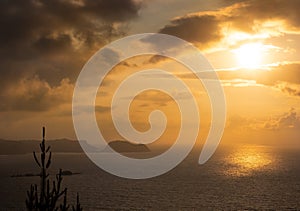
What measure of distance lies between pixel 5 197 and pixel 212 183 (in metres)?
95.1

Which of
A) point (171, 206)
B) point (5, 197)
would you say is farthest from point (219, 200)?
point (5, 197)

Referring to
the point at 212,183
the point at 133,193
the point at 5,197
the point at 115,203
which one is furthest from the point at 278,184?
the point at 5,197

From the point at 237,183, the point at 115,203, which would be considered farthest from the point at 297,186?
the point at 115,203

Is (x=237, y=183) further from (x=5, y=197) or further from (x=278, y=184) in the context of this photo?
(x=5, y=197)

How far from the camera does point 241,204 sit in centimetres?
13188

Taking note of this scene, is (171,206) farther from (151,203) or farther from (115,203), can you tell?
(115,203)

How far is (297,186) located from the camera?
182 meters

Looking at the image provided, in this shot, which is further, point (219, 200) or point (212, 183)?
point (212, 183)

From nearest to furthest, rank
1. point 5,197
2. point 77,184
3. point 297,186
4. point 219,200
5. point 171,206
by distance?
point 171,206, point 219,200, point 5,197, point 297,186, point 77,184

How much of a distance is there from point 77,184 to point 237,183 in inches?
3088

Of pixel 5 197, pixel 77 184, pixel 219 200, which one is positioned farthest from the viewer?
pixel 77 184

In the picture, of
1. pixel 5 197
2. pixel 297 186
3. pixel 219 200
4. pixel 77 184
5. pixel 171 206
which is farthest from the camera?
pixel 77 184

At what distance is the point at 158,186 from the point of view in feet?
600

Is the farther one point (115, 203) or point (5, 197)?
point (5, 197)
